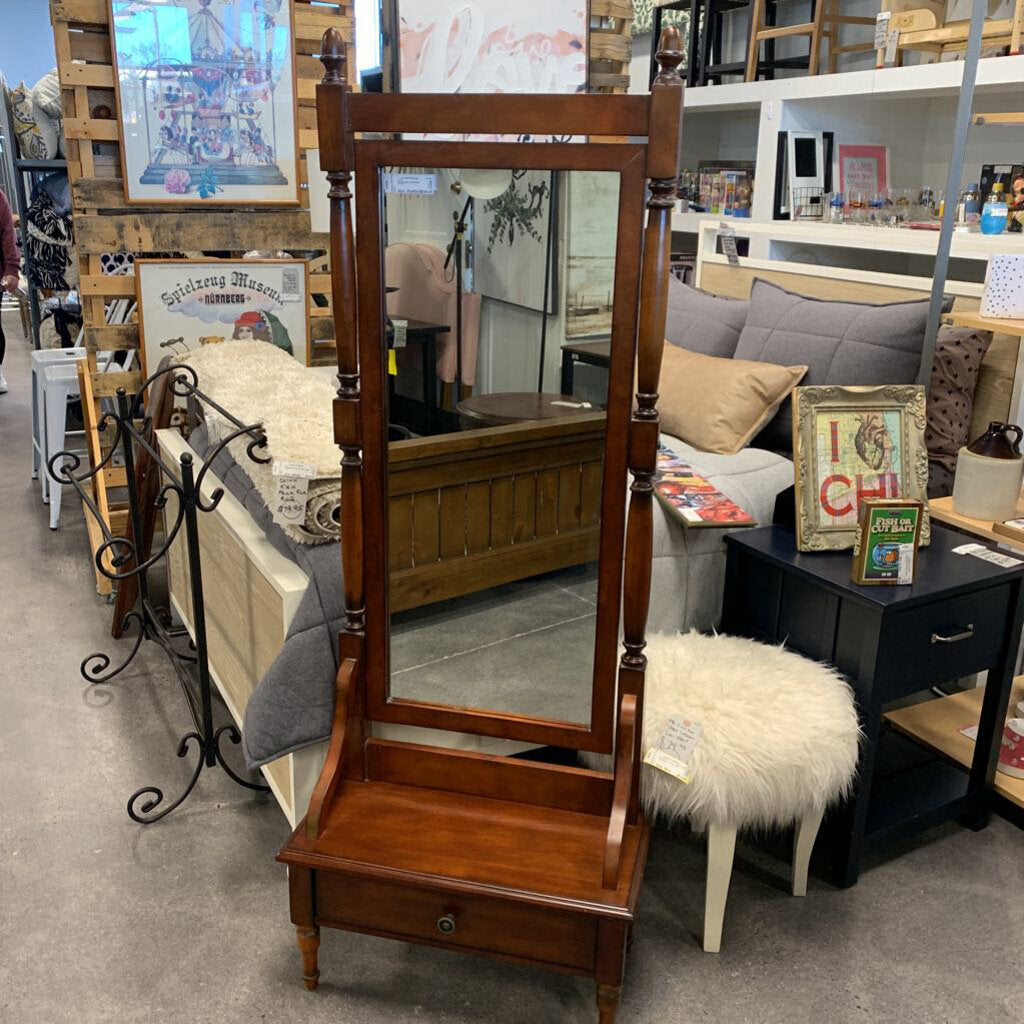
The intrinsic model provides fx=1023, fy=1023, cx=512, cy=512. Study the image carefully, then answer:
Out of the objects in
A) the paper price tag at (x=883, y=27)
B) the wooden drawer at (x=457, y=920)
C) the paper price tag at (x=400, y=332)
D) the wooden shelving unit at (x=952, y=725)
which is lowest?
the wooden shelving unit at (x=952, y=725)

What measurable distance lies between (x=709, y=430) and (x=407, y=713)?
1.23 m

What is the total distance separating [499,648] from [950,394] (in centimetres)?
144

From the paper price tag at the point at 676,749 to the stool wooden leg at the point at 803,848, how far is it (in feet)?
1.11

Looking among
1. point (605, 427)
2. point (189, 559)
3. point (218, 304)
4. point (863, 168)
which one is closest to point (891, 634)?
point (605, 427)

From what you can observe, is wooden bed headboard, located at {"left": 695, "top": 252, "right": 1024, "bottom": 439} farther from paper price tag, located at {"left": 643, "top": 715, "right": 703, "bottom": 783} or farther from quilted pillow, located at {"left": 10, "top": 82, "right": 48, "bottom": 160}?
quilted pillow, located at {"left": 10, "top": 82, "right": 48, "bottom": 160}

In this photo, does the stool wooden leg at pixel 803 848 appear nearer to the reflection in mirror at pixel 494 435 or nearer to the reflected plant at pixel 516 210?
the reflection in mirror at pixel 494 435

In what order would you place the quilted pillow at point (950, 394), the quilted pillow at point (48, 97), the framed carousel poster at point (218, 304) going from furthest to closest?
the quilted pillow at point (48, 97) < the framed carousel poster at point (218, 304) < the quilted pillow at point (950, 394)

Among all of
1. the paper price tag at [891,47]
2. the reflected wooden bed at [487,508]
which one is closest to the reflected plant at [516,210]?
the reflected wooden bed at [487,508]

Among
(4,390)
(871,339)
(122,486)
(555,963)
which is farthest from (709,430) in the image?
(4,390)

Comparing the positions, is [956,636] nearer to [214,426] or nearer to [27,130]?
[214,426]

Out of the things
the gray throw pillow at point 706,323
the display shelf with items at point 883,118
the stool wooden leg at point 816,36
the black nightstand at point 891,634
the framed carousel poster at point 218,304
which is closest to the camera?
the black nightstand at point 891,634

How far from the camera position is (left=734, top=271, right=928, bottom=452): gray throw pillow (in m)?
2.53

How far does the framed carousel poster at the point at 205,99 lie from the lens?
2.90 metres

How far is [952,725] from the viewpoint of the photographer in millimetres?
2373
